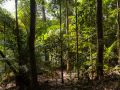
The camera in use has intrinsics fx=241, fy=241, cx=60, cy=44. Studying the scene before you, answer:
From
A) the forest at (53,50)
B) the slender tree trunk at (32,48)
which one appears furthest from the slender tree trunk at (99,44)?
the slender tree trunk at (32,48)

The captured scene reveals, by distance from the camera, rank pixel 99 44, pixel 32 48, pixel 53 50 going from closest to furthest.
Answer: pixel 99 44 < pixel 32 48 < pixel 53 50

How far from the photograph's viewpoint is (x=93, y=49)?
1402 centimetres

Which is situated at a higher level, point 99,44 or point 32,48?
point 99,44

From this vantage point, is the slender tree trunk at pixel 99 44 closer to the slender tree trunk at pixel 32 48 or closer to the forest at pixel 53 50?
the forest at pixel 53 50

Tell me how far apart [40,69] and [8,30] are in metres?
2.95

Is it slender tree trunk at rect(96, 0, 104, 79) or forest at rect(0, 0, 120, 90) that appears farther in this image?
forest at rect(0, 0, 120, 90)

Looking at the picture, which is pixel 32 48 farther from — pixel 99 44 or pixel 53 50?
pixel 53 50

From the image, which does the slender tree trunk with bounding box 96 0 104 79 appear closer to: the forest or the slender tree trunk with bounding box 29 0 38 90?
the forest

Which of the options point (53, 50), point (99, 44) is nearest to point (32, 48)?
point (99, 44)

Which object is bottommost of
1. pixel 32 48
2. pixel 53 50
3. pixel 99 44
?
pixel 53 50

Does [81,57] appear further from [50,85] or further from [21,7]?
[21,7]

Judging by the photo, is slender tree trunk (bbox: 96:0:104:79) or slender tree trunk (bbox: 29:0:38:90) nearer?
slender tree trunk (bbox: 96:0:104:79)

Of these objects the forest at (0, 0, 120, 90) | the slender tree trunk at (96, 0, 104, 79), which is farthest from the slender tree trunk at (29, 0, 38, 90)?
the slender tree trunk at (96, 0, 104, 79)

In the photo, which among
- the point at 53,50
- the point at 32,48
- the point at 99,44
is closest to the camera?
the point at 99,44
